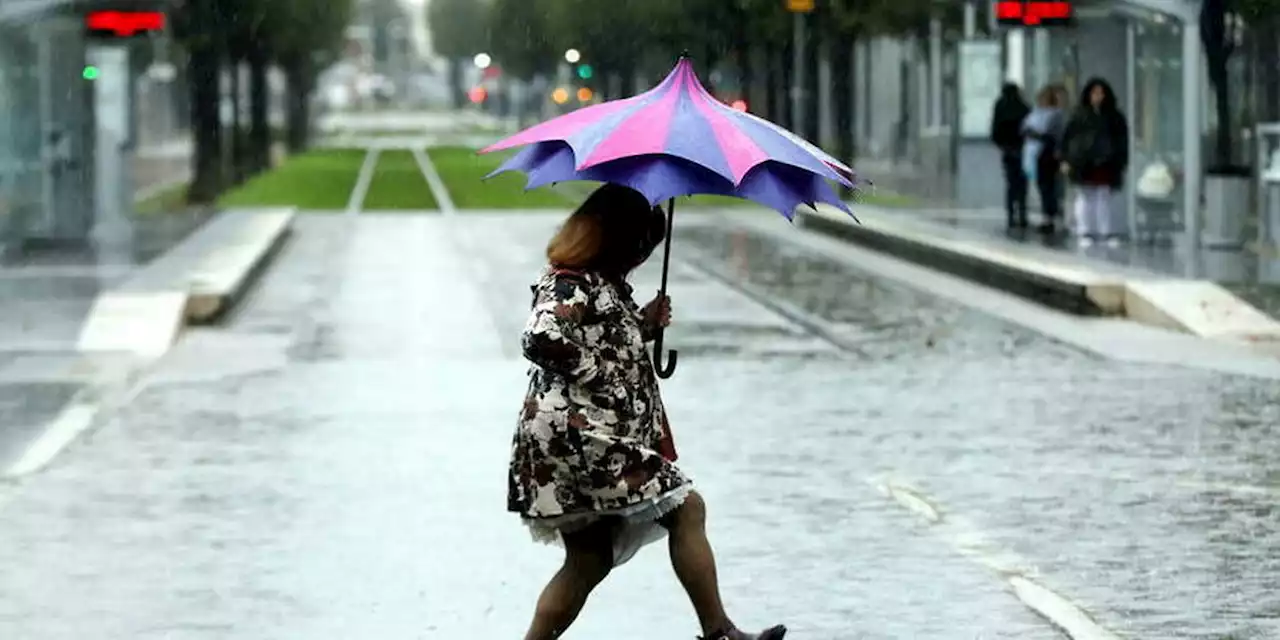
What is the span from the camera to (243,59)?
6462 cm

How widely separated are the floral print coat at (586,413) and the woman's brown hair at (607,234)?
4cm

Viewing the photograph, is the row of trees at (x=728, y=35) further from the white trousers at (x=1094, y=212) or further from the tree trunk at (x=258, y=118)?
the tree trunk at (x=258, y=118)

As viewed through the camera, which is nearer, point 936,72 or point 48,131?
point 48,131

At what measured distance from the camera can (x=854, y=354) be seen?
17.9 m

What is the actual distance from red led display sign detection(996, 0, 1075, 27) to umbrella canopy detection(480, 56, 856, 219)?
77.5 ft

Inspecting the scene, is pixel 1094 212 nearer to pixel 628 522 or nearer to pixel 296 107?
pixel 628 522

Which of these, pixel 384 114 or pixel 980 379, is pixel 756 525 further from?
pixel 384 114

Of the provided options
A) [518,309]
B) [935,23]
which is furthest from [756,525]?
[935,23]

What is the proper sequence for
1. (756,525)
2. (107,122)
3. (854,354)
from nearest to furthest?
1. (756,525)
2. (854,354)
3. (107,122)

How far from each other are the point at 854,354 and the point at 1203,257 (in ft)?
27.6

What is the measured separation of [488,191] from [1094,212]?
21812 millimetres

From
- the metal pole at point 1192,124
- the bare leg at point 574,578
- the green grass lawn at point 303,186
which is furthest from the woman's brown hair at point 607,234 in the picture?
the green grass lawn at point 303,186

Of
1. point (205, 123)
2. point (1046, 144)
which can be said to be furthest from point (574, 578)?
point (205, 123)

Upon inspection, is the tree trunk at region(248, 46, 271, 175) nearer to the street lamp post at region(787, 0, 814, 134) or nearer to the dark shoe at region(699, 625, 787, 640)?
the street lamp post at region(787, 0, 814, 134)
